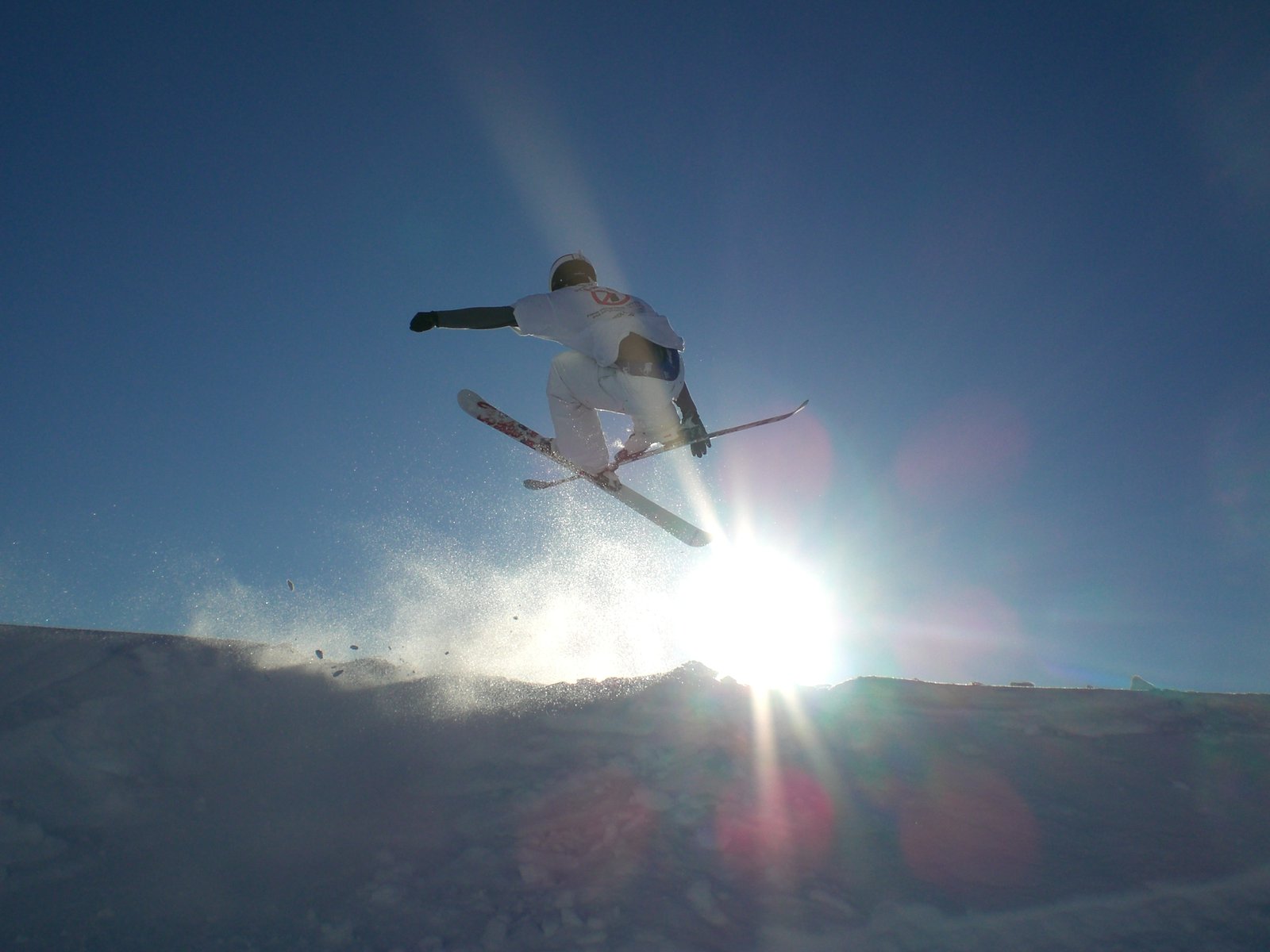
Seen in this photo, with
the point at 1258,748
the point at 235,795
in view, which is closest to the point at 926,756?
the point at 1258,748

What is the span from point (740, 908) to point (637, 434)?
168 inches

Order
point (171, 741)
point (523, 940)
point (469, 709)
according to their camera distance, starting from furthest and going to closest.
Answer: point (469, 709), point (171, 741), point (523, 940)

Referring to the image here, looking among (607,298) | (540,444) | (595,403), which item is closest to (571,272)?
(607,298)

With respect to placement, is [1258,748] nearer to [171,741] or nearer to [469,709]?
[469,709]

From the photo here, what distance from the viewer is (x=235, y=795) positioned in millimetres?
4000

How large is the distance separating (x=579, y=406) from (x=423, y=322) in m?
1.66

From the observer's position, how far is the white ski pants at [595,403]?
19.1 ft

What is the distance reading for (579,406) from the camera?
619cm

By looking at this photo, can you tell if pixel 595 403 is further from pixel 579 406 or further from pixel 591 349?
pixel 591 349

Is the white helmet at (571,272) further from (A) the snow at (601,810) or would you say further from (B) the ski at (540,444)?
(A) the snow at (601,810)

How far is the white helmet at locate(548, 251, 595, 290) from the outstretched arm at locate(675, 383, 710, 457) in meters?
1.52

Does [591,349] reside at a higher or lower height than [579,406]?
higher

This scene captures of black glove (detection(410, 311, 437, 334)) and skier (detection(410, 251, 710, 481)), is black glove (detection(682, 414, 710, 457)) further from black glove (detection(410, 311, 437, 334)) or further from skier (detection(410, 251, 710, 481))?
black glove (detection(410, 311, 437, 334))

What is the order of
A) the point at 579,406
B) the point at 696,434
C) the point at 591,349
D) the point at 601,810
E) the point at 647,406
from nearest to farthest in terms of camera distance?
the point at 601,810 < the point at 591,349 < the point at 647,406 < the point at 579,406 < the point at 696,434
